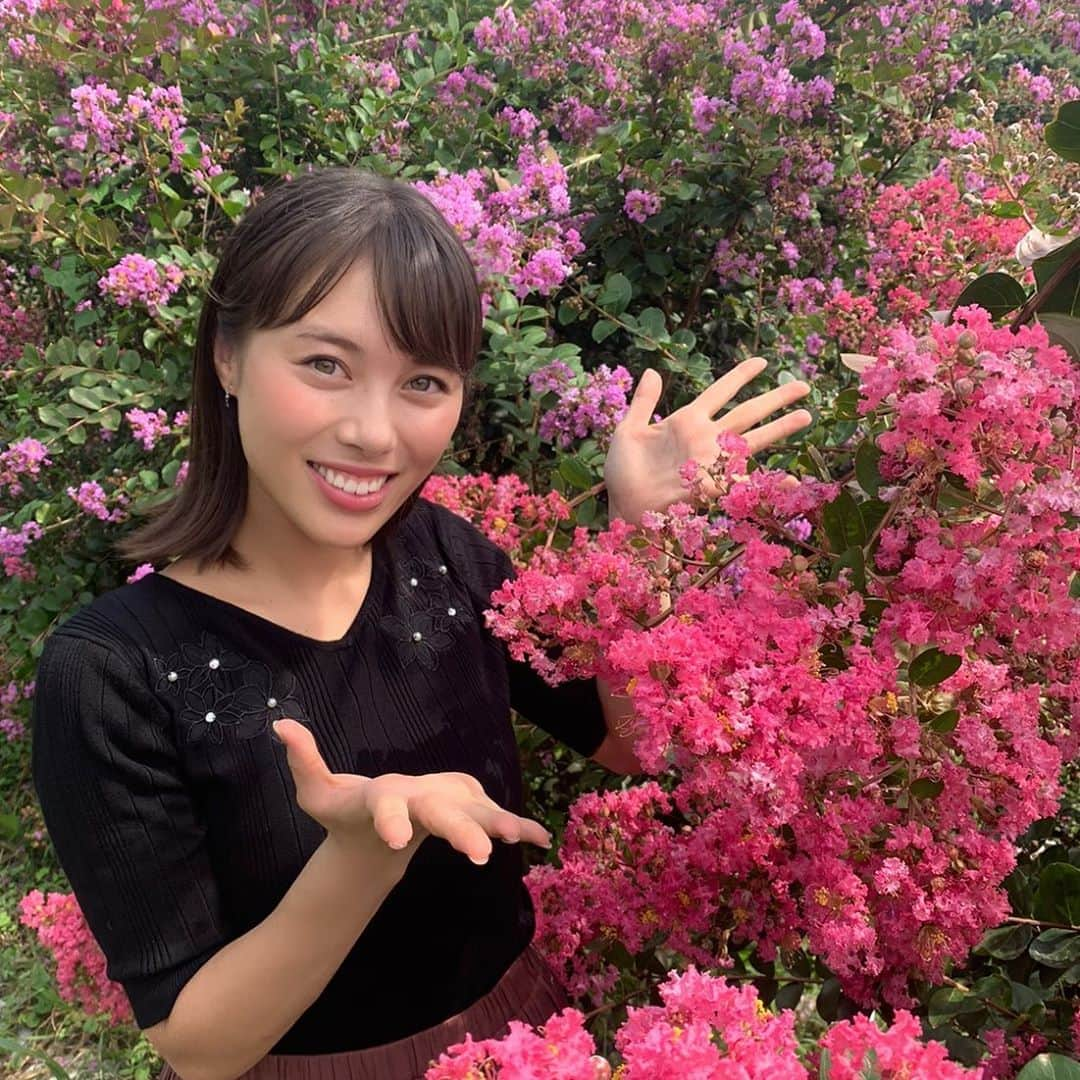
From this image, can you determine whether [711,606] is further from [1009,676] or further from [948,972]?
[948,972]

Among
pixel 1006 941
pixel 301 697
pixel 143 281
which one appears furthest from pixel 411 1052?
pixel 143 281

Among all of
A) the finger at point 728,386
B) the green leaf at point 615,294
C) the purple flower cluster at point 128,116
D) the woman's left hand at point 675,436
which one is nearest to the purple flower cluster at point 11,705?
the purple flower cluster at point 128,116

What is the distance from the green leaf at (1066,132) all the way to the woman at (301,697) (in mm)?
420

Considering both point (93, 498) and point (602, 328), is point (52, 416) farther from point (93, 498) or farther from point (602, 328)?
point (602, 328)

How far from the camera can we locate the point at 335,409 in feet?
3.10

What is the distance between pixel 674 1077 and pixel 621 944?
0.63 metres

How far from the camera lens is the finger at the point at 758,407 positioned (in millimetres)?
1198

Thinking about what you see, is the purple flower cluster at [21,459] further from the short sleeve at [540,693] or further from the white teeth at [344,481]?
the white teeth at [344,481]

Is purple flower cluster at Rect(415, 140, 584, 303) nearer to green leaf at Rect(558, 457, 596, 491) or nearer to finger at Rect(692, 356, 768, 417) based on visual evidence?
green leaf at Rect(558, 457, 596, 491)

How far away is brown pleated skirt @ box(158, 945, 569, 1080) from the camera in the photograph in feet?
3.43

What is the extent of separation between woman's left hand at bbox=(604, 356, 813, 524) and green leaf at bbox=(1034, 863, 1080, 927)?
58cm

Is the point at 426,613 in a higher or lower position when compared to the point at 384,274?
lower

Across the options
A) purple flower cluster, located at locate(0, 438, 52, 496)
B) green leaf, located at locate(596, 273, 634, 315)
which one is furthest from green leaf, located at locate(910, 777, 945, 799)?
purple flower cluster, located at locate(0, 438, 52, 496)

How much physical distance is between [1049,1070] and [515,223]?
1.66 m
